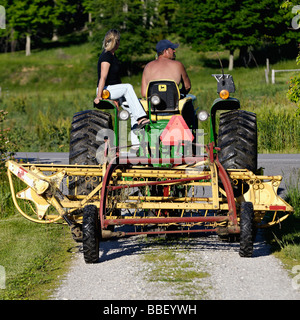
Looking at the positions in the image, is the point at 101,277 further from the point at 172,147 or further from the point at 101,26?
the point at 101,26

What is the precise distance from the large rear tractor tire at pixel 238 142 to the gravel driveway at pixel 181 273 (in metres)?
0.99

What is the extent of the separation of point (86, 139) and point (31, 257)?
175cm

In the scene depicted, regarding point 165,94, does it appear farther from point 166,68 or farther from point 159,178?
point 159,178

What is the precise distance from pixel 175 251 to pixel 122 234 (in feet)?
3.31

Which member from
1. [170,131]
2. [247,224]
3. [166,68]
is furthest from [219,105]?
[247,224]

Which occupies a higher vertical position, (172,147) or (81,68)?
(81,68)

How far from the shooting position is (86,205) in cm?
745

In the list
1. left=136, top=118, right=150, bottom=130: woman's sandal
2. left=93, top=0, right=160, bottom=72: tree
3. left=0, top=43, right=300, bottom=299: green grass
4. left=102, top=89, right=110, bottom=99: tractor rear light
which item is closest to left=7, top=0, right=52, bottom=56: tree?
left=93, top=0, right=160, bottom=72: tree

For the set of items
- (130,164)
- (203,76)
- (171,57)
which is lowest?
(130,164)

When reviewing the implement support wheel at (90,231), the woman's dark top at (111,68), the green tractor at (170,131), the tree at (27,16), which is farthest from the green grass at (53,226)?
the tree at (27,16)

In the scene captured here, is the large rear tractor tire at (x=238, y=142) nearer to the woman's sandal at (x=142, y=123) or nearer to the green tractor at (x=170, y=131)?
the green tractor at (x=170, y=131)

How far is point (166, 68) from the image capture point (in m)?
9.09

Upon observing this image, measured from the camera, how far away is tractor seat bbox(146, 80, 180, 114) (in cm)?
882

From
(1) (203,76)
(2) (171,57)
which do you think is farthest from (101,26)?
(2) (171,57)
